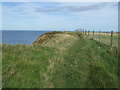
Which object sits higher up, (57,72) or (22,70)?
(22,70)

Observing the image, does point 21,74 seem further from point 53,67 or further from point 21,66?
point 53,67

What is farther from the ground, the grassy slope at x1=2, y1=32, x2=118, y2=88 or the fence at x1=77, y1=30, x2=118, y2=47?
the fence at x1=77, y1=30, x2=118, y2=47

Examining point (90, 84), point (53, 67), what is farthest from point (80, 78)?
point (53, 67)

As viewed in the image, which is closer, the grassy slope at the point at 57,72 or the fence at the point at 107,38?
the grassy slope at the point at 57,72

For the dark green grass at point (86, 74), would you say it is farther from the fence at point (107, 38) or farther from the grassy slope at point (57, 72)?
the fence at point (107, 38)

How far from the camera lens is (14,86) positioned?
9.34m

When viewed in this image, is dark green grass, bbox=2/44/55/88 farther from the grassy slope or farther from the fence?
the fence

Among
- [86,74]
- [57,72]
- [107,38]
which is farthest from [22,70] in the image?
[107,38]

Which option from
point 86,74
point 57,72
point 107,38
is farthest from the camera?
point 107,38

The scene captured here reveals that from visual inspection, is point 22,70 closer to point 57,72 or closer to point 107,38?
point 57,72

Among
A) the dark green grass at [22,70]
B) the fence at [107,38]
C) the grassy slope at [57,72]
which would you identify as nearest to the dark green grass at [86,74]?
the grassy slope at [57,72]

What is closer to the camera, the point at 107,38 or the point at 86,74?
the point at 86,74

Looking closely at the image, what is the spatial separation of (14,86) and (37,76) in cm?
163

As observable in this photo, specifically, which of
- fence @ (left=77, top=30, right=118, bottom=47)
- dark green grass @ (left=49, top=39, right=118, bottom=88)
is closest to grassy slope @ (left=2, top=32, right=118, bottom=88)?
dark green grass @ (left=49, top=39, right=118, bottom=88)
